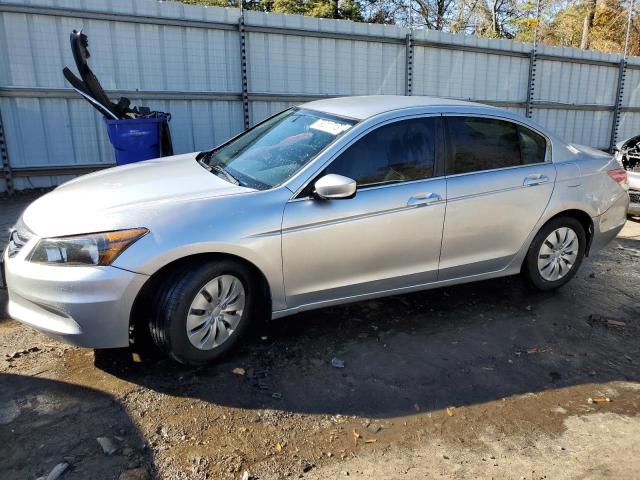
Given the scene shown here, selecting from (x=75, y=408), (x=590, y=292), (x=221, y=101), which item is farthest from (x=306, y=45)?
(x=75, y=408)

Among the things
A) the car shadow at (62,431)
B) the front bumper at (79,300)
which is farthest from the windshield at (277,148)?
the car shadow at (62,431)

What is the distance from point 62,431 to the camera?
2.88 m

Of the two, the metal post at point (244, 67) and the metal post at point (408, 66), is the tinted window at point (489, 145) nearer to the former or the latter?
the metal post at point (244, 67)

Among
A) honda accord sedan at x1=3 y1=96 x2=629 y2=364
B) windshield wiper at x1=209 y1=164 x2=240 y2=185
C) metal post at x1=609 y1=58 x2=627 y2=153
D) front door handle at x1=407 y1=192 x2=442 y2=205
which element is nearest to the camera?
honda accord sedan at x1=3 y1=96 x2=629 y2=364

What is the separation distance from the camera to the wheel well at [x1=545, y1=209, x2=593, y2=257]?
4.75 metres

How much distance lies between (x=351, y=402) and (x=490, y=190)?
202 cm

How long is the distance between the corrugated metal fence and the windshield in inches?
185

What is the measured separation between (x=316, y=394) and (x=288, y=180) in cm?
137

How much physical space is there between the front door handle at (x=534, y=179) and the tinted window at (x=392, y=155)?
2.91ft

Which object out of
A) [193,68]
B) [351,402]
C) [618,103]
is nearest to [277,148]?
[351,402]

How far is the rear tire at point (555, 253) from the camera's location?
4672 millimetres

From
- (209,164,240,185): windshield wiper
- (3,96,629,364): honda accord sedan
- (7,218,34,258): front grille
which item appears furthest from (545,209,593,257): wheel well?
(7,218,34,258): front grille

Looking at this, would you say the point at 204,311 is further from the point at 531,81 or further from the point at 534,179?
the point at 531,81

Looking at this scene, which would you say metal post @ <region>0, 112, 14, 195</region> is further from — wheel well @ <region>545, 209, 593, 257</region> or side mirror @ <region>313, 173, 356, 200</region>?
wheel well @ <region>545, 209, 593, 257</region>
